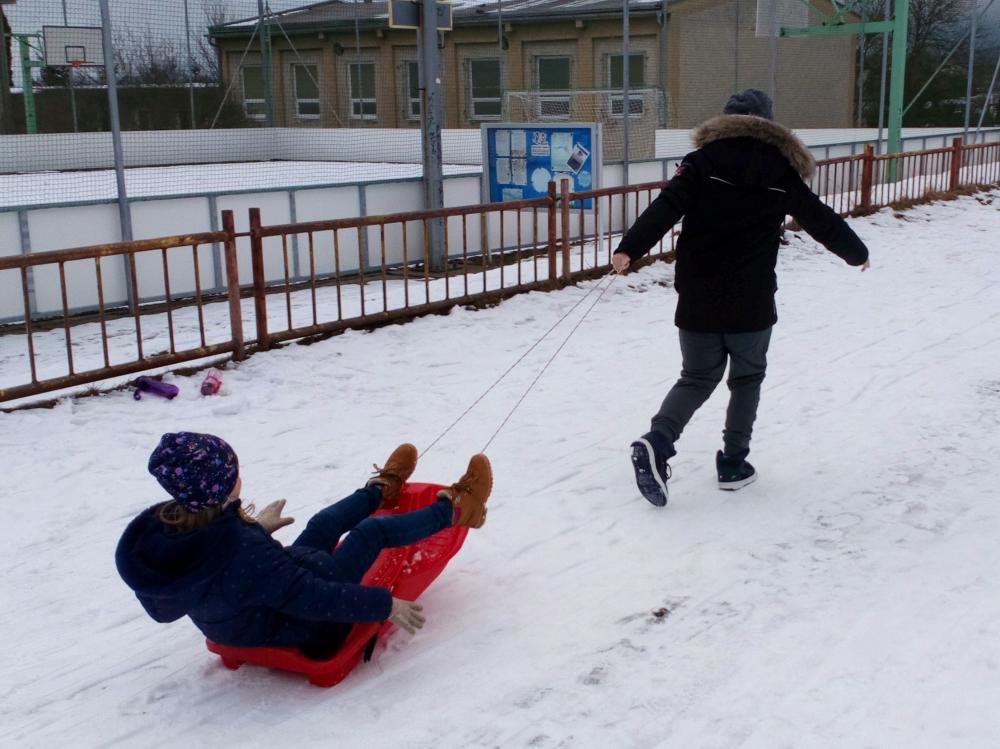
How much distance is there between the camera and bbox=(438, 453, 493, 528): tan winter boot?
3404mm

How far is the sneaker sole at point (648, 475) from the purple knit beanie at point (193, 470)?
73.3 inches

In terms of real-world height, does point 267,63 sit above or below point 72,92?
above

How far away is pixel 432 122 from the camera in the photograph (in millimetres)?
10891

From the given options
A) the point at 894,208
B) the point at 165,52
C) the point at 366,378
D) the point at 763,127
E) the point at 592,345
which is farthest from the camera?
the point at 165,52

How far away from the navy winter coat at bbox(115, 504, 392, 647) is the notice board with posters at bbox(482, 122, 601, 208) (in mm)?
9683

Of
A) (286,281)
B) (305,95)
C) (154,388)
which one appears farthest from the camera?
(305,95)

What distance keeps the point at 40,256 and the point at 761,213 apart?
3783 mm

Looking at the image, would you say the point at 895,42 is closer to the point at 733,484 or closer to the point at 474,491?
the point at 733,484

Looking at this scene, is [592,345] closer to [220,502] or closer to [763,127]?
[763,127]

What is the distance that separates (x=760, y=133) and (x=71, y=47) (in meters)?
16.2

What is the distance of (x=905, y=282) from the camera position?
30.8 ft

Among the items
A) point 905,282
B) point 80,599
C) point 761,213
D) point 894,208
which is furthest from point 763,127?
point 894,208

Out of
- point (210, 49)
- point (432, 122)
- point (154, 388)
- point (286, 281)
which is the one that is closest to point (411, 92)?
point (210, 49)

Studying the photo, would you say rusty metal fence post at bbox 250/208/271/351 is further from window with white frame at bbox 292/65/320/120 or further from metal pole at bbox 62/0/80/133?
window with white frame at bbox 292/65/320/120
